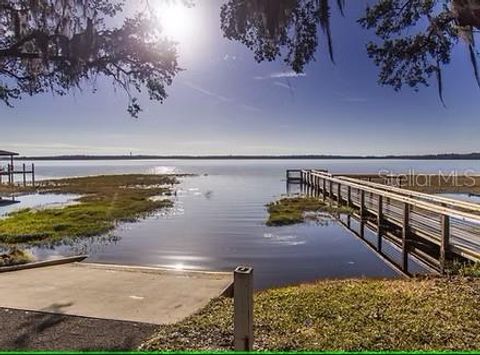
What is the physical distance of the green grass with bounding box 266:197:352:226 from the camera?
63.8 ft

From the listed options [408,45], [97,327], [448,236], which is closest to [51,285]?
[97,327]

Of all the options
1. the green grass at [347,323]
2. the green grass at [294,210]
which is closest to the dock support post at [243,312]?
the green grass at [347,323]

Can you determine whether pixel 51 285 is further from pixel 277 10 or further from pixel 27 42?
pixel 277 10

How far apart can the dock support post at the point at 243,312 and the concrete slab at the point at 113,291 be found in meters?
1.64

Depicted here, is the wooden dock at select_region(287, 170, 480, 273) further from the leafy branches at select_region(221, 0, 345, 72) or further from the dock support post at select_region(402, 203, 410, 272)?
the leafy branches at select_region(221, 0, 345, 72)

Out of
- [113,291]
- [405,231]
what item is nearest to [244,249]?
[405,231]

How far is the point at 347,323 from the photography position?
4746 millimetres

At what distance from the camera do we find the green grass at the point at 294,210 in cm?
1945

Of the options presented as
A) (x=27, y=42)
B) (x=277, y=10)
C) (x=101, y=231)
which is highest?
(x=27, y=42)

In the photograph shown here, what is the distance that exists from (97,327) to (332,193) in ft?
78.4

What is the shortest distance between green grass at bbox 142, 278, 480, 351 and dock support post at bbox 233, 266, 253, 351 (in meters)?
0.67

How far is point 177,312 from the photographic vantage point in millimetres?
5293

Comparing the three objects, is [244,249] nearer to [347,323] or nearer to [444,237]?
[444,237]

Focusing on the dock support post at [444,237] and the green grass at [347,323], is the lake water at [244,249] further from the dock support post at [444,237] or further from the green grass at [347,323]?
the green grass at [347,323]
